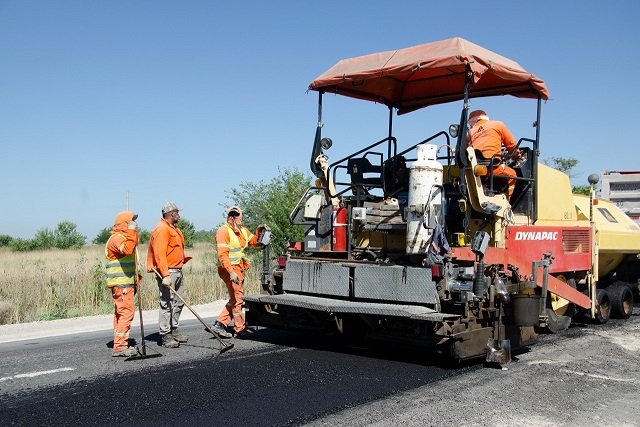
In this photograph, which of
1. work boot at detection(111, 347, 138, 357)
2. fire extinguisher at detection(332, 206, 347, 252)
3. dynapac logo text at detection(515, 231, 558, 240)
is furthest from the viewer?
fire extinguisher at detection(332, 206, 347, 252)

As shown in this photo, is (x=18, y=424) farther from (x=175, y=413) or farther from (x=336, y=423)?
(x=336, y=423)

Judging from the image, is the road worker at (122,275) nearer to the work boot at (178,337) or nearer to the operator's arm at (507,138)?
the work boot at (178,337)

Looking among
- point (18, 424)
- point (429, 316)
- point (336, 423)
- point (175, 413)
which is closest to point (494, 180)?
point (429, 316)

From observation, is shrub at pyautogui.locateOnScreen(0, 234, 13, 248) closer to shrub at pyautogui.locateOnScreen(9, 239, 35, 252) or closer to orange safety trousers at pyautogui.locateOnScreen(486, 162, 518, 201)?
shrub at pyautogui.locateOnScreen(9, 239, 35, 252)

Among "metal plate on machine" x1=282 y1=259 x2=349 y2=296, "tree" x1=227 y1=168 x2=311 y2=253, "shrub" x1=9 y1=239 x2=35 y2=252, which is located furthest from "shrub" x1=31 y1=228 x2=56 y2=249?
"metal plate on machine" x1=282 y1=259 x2=349 y2=296

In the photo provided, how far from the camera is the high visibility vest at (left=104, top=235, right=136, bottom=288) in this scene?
23.2ft

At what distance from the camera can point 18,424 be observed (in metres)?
4.71

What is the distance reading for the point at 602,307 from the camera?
9742 millimetres

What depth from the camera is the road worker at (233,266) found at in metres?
8.21

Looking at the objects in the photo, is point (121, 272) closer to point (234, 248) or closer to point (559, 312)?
point (234, 248)

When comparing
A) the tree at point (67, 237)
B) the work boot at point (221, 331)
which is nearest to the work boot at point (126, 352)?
the work boot at point (221, 331)

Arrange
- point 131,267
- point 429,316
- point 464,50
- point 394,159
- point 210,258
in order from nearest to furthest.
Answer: point 429,316 < point 464,50 < point 131,267 < point 394,159 < point 210,258

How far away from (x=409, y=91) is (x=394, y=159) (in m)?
1.31

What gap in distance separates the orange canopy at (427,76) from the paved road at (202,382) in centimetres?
312
